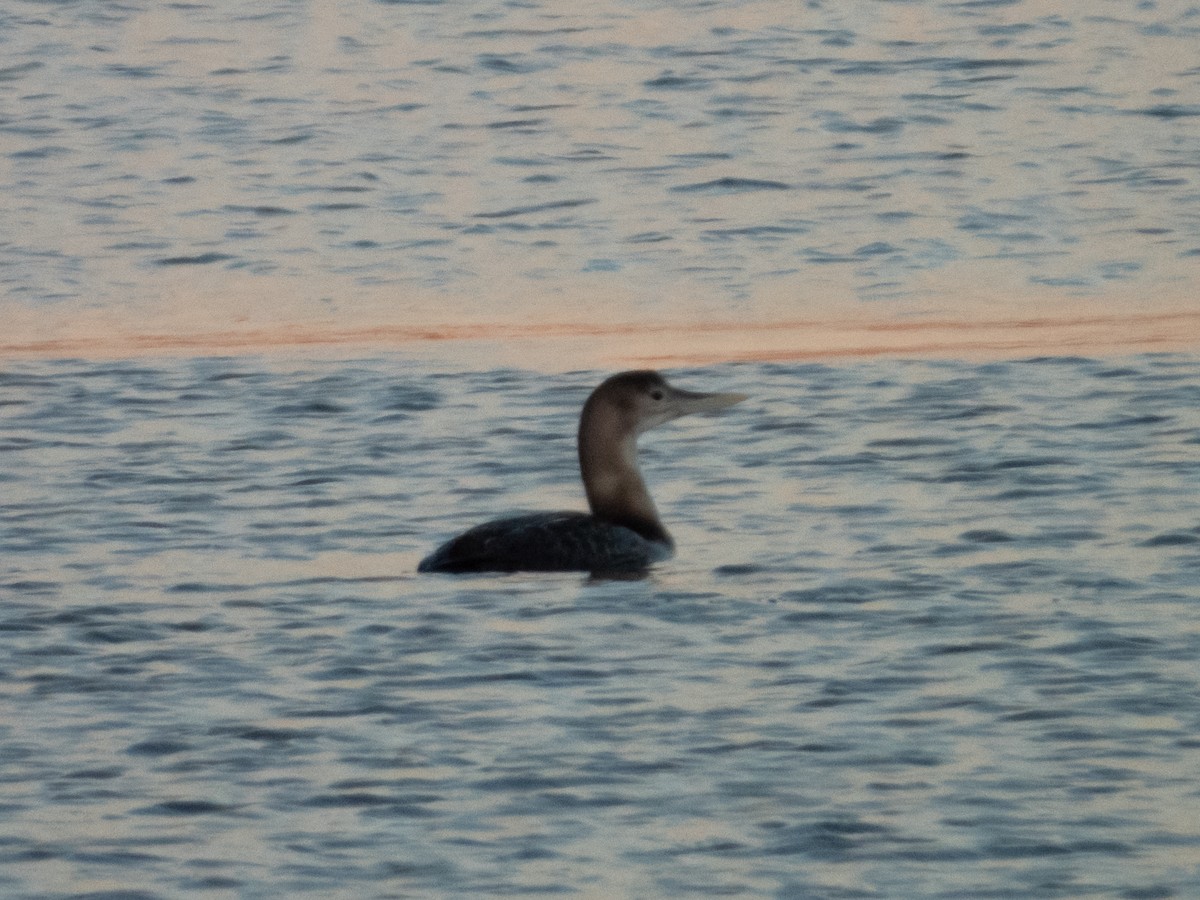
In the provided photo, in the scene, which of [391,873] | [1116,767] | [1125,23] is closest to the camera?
[391,873]

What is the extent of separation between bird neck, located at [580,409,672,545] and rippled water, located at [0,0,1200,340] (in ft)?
11.8

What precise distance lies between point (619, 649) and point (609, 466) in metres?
1.89

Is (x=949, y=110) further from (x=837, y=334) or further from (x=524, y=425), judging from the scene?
(x=524, y=425)

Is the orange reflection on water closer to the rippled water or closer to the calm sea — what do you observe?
the calm sea

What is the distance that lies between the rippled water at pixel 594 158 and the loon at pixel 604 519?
345 cm

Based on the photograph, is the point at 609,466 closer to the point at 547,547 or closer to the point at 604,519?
the point at 604,519

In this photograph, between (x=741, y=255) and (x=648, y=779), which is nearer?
(x=648, y=779)

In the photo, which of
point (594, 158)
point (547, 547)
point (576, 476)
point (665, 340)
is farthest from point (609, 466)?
point (594, 158)

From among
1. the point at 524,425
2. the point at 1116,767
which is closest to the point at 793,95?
the point at 524,425

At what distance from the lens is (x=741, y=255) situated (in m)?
14.8

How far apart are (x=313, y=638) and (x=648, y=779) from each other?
1.74 metres

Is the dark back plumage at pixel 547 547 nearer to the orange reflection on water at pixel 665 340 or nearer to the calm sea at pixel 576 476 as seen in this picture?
the calm sea at pixel 576 476

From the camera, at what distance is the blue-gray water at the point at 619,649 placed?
6.38m

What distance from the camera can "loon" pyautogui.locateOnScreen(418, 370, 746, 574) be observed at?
9.15 metres
